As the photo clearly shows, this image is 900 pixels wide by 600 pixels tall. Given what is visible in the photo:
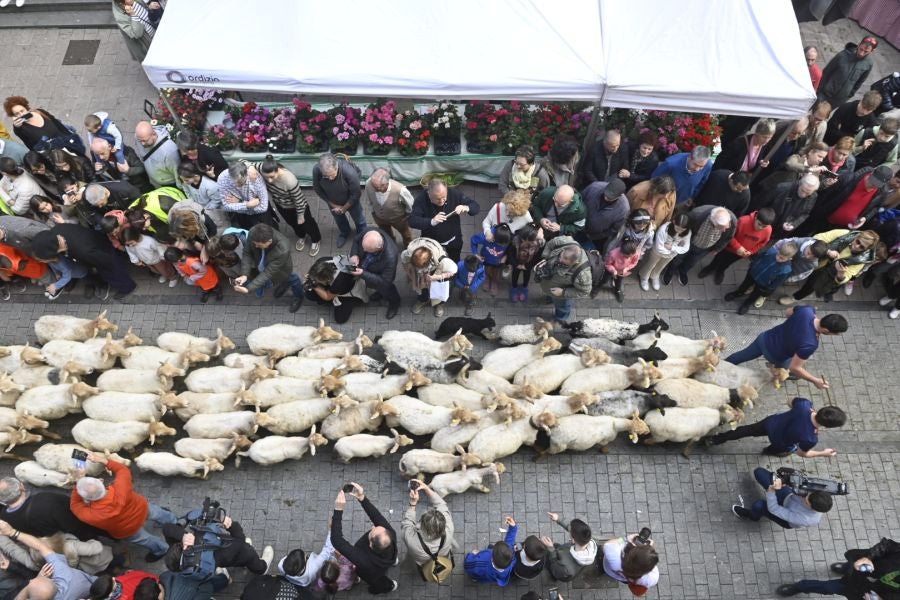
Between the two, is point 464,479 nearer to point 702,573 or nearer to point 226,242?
point 702,573

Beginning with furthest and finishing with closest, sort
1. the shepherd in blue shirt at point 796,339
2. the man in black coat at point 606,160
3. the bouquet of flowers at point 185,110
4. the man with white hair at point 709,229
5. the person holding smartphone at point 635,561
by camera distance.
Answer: the bouquet of flowers at point 185,110
the man in black coat at point 606,160
the man with white hair at point 709,229
the shepherd in blue shirt at point 796,339
the person holding smartphone at point 635,561

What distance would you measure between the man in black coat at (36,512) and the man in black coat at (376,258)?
14.8 feet

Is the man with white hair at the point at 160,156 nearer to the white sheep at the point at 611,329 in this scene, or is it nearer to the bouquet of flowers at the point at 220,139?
the bouquet of flowers at the point at 220,139

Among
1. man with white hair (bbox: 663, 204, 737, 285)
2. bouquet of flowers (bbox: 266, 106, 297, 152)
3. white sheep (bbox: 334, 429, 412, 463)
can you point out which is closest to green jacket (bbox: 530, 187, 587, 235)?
man with white hair (bbox: 663, 204, 737, 285)

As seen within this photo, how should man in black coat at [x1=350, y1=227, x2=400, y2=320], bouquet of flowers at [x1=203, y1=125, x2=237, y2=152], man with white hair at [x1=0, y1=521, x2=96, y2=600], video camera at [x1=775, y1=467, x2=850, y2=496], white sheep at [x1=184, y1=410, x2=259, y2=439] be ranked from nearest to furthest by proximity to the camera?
1. man with white hair at [x1=0, y1=521, x2=96, y2=600]
2. video camera at [x1=775, y1=467, x2=850, y2=496]
3. white sheep at [x1=184, y1=410, x2=259, y2=439]
4. man in black coat at [x1=350, y1=227, x2=400, y2=320]
5. bouquet of flowers at [x1=203, y1=125, x2=237, y2=152]

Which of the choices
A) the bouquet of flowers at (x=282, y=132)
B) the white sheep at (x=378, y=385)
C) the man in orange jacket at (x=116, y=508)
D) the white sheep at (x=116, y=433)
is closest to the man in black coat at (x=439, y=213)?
the white sheep at (x=378, y=385)

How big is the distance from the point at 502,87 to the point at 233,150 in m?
5.22

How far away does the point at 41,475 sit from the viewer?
7.36 metres

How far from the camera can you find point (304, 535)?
783cm

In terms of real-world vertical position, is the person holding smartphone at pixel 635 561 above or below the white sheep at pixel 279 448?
above

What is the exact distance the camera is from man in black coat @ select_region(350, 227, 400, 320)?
7.95 m

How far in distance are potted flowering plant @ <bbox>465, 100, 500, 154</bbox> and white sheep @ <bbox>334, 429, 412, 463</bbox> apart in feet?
17.8

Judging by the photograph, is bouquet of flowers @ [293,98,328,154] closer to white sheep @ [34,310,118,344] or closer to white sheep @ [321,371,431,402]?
white sheep @ [34,310,118,344]

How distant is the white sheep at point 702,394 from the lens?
7.76 metres
